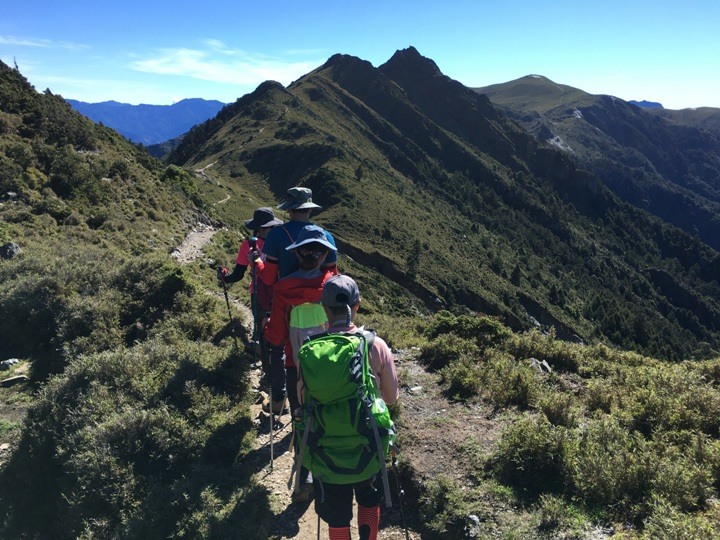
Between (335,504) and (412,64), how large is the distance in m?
205

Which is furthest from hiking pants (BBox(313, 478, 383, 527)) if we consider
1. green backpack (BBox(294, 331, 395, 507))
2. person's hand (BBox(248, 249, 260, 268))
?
person's hand (BBox(248, 249, 260, 268))

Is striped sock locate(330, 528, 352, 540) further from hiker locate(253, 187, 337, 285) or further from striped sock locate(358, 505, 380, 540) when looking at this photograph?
hiker locate(253, 187, 337, 285)

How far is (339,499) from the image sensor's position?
3.65 metres

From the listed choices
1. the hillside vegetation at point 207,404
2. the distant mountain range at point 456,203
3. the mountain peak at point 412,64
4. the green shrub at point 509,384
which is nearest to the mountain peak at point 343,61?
the distant mountain range at point 456,203

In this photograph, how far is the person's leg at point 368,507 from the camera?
3746 mm

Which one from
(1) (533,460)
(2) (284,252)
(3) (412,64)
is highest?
(3) (412,64)

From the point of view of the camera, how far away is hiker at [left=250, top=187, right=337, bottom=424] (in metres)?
5.36

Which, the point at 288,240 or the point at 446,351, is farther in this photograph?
the point at 446,351

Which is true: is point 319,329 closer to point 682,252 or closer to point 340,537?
point 340,537

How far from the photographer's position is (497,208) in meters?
131

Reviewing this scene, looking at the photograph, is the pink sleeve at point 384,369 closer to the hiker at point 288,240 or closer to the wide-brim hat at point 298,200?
the hiker at point 288,240

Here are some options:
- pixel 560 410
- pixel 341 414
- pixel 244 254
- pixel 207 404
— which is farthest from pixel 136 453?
pixel 560 410

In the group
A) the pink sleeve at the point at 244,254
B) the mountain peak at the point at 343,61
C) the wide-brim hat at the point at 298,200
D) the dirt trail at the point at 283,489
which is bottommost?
the dirt trail at the point at 283,489

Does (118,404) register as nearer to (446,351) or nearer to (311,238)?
(311,238)
